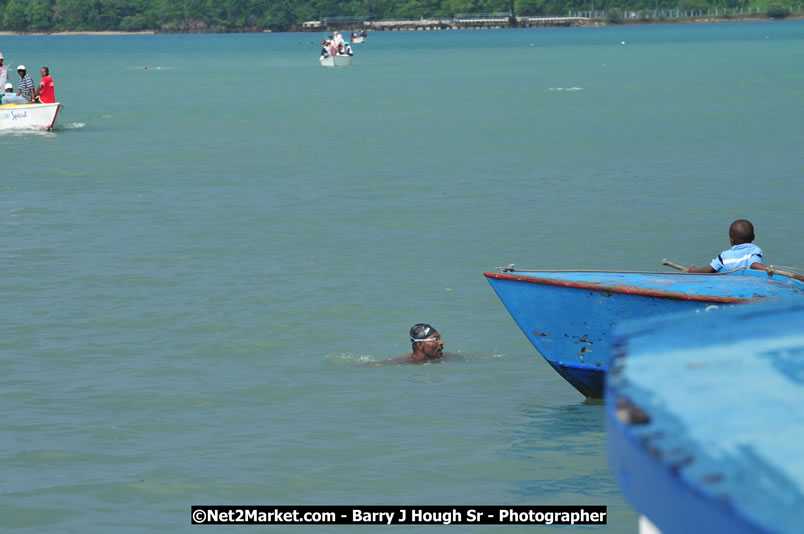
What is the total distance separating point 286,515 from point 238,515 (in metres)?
0.33

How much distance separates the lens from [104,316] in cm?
1546

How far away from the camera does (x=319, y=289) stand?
17.1 m

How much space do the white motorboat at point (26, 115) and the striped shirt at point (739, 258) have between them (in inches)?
1151

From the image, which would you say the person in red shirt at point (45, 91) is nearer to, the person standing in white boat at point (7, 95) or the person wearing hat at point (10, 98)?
the person wearing hat at point (10, 98)

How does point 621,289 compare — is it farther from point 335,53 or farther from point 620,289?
point 335,53

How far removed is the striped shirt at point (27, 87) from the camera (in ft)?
117

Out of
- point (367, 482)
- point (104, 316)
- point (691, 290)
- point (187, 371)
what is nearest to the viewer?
point (367, 482)

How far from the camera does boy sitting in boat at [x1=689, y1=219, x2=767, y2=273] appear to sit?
36.1 ft

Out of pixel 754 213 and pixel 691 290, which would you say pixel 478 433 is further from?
pixel 754 213

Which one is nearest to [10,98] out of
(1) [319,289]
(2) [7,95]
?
(2) [7,95]

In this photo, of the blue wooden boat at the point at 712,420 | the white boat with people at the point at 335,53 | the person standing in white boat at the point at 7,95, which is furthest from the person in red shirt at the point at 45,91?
the white boat with people at the point at 335,53

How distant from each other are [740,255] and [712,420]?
841 cm

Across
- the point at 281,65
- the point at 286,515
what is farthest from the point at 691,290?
the point at 281,65

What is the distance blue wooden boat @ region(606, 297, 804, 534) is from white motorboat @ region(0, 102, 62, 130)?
3536 cm
